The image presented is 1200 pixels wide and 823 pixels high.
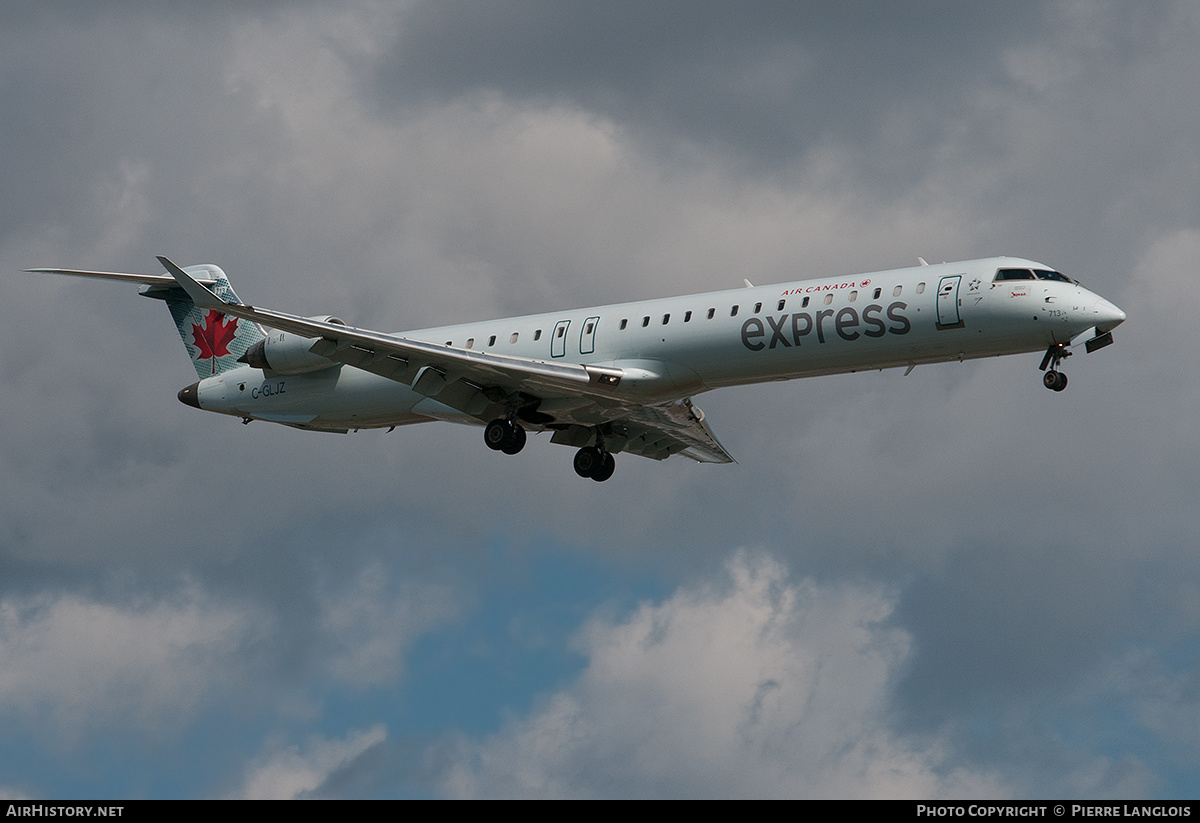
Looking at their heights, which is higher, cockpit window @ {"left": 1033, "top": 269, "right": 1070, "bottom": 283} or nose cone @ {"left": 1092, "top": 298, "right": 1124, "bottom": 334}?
cockpit window @ {"left": 1033, "top": 269, "right": 1070, "bottom": 283}

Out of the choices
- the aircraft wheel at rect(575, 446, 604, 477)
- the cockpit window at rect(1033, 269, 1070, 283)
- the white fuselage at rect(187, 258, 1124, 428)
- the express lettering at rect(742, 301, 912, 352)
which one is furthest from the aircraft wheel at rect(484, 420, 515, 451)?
the cockpit window at rect(1033, 269, 1070, 283)

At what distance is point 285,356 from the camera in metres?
38.1

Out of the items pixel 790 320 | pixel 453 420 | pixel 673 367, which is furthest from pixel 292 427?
pixel 790 320

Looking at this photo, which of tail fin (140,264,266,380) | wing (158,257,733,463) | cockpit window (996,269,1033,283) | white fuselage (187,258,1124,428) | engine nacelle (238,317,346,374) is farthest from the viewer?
tail fin (140,264,266,380)

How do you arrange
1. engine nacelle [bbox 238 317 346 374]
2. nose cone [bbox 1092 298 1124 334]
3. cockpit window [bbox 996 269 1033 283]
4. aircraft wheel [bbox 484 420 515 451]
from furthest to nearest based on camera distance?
engine nacelle [bbox 238 317 346 374], aircraft wheel [bbox 484 420 515 451], cockpit window [bbox 996 269 1033 283], nose cone [bbox 1092 298 1124 334]

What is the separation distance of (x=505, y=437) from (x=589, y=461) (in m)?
4.36

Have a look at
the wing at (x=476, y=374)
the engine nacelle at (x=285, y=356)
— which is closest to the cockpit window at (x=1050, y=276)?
the wing at (x=476, y=374)

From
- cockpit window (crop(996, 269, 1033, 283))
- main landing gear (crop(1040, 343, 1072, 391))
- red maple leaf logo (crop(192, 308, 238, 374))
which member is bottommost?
main landing gear (crop(1040, 343, 1072, 391))

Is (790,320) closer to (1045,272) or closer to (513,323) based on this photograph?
(1045,272)

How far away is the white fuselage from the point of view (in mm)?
31656

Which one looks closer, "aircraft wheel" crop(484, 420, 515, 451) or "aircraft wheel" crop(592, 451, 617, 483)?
"aircraft wheel" crop(484, 420, 515, 451)

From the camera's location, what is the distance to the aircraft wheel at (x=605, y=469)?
40.1m

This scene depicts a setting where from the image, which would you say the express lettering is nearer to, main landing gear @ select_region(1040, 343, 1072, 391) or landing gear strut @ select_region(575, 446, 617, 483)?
main landing gear @ select_region(1040, 343, 1072, 391)

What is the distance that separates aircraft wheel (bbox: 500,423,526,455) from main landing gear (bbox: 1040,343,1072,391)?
12.0m
